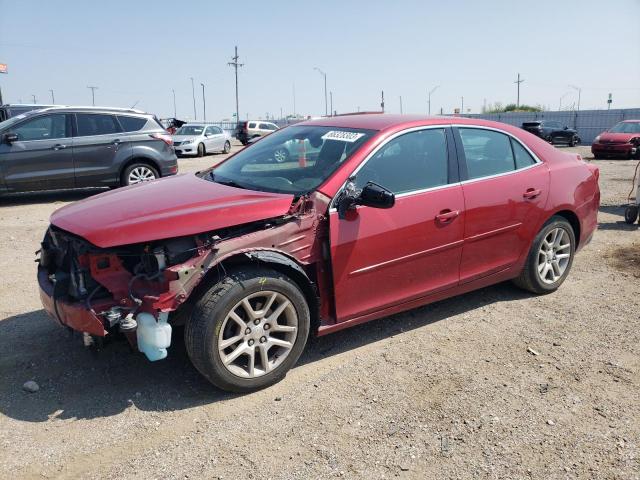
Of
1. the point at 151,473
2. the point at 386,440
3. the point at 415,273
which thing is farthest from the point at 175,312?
the point at 415,273

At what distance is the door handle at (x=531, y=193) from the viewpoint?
4.58 m

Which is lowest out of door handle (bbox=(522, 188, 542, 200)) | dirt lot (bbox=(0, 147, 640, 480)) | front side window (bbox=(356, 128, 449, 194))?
dirt lot (bbox=(0, 147, 640, 480))

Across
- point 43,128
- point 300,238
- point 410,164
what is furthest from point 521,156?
point 43,128

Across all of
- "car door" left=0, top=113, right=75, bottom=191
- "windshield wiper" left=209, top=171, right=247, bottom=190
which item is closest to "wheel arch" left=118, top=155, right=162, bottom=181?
"car door" left=0, top=113, right=75, bottom=191

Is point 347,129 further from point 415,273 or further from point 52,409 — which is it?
point 52,409

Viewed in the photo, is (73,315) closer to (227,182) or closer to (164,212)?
(164,212)

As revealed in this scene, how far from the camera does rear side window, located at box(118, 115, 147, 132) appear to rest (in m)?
10.7

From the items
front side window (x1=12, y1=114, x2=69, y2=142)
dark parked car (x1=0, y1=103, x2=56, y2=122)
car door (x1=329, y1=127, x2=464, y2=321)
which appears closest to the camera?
car door (x1=329, y1=127, x2=464, y2=321)

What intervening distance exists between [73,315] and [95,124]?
8.28m

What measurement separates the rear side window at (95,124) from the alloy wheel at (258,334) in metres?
8.37

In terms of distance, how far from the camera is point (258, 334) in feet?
11.0

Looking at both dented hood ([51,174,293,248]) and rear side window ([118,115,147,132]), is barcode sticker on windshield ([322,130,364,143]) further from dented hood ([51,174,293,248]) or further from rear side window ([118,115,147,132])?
rear side window ([118,115,147,132])

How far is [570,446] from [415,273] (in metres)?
1.54

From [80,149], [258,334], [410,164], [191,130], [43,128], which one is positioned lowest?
[258,334]
